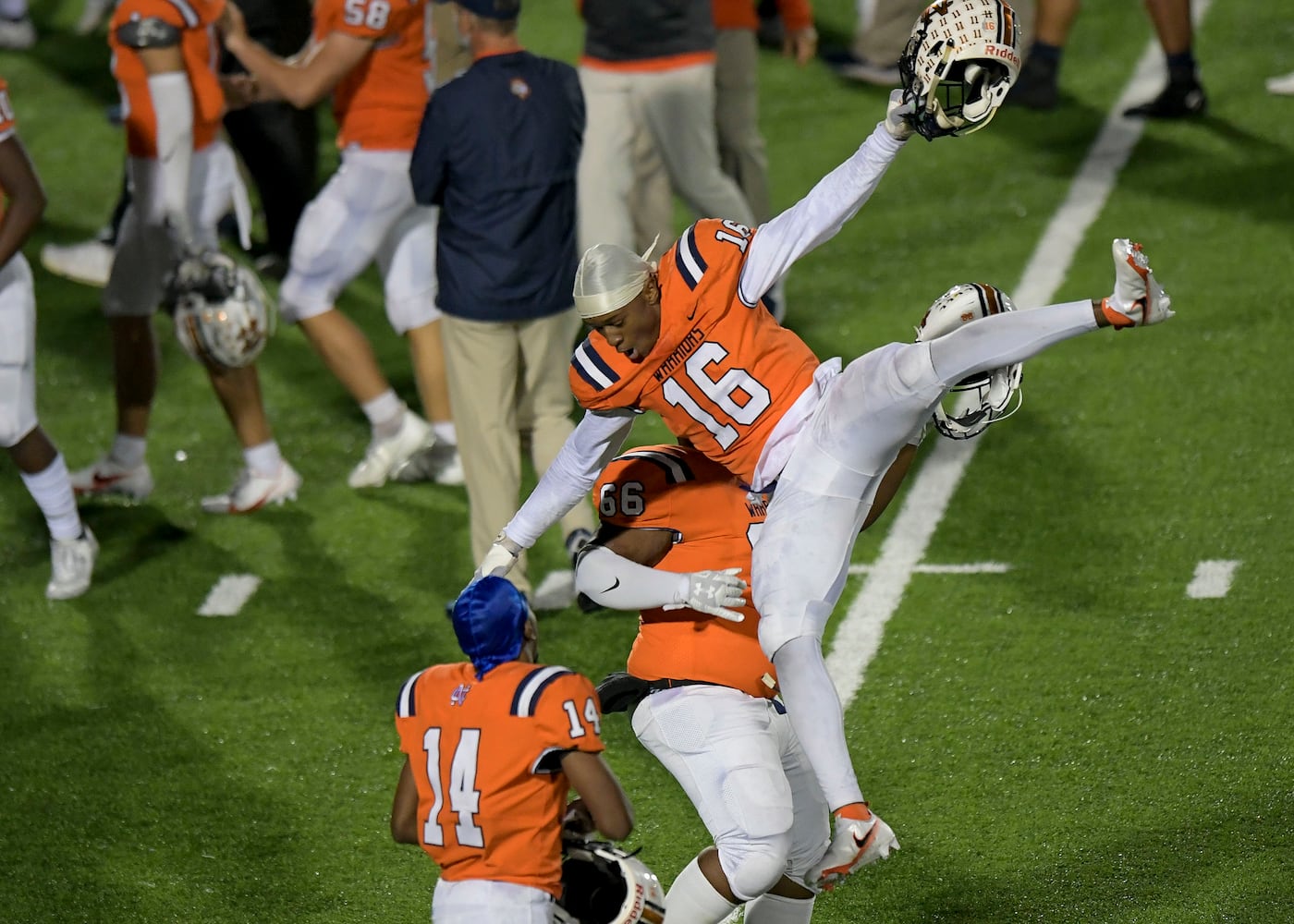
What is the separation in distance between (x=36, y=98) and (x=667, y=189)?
5.06m

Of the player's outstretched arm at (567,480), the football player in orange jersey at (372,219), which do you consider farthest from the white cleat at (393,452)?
the player's outstretched arm at (567,480)

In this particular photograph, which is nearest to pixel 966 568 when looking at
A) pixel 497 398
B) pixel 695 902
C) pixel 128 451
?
pixel 497 398

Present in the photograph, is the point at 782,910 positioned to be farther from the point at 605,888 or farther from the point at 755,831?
the point at 605,888

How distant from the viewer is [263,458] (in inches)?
251

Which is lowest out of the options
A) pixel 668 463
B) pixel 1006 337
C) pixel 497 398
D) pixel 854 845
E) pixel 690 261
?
pixel 497 398

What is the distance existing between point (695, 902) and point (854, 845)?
1.58 feet

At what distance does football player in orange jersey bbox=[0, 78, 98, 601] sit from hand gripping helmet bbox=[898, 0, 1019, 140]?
3.08 m

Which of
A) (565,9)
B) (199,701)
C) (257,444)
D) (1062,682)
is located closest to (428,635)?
(199,701)

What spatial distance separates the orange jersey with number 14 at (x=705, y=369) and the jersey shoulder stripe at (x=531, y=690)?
650 millimetres

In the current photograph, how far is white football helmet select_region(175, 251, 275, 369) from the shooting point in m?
6.05

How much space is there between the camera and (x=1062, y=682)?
488cm

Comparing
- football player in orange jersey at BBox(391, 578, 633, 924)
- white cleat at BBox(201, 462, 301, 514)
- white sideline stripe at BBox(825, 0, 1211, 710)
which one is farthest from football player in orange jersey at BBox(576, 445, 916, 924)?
white cleat at BBox(201, 462, 301, 514)

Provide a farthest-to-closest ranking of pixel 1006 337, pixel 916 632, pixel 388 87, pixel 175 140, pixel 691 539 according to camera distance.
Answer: pixel 388 87 < pixel 175 140 < pixel 916 632 < pixel 691 539 < pixel 1006 337

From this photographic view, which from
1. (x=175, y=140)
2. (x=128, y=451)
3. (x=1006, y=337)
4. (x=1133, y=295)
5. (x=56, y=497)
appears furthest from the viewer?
(x=128, y=451)
